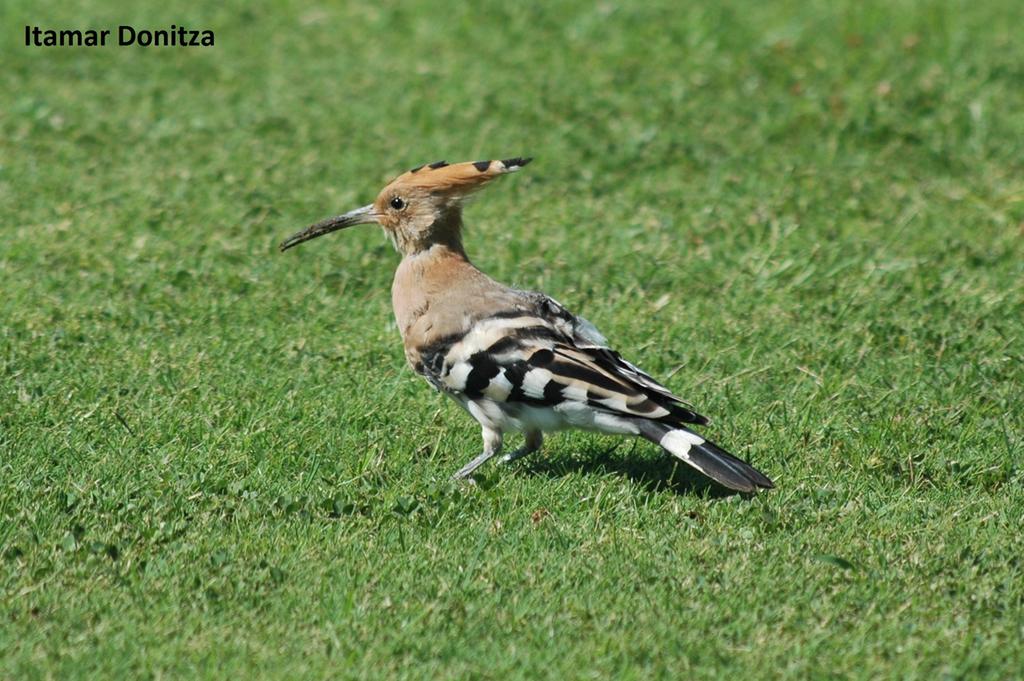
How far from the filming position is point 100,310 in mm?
6605

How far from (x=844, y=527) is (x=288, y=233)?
3826 mm

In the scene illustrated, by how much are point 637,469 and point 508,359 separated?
63cm

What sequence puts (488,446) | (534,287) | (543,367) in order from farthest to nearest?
(534,287) → (488,446) → (543,367)

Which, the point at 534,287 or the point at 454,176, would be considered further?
the point at 534,287

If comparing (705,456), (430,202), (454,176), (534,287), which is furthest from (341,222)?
(705,456)

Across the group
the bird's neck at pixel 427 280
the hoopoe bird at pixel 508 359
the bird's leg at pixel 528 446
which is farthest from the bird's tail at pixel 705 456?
the bird's neck at pixel 427 280

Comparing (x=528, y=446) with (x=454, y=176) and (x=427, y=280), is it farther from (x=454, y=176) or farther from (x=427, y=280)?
(x=454, y=176)

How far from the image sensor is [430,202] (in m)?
5.91

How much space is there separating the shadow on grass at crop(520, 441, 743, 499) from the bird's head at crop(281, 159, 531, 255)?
101 centimetres

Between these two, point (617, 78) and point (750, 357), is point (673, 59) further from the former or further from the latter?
point (750, 357)

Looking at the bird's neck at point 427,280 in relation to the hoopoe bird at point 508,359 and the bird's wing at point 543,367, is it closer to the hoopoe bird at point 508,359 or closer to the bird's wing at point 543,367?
the hoopoe bird at point 508,359

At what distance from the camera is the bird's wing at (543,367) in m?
5.03

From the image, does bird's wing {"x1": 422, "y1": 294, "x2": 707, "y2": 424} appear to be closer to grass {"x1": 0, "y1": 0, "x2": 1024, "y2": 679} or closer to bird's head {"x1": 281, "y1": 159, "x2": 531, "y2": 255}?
grass {"x1": 0, "y1": 0, "x2": 1024, "y2": 679}

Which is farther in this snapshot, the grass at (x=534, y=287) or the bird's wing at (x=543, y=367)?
the bird's wing at (x=543, y=367)
